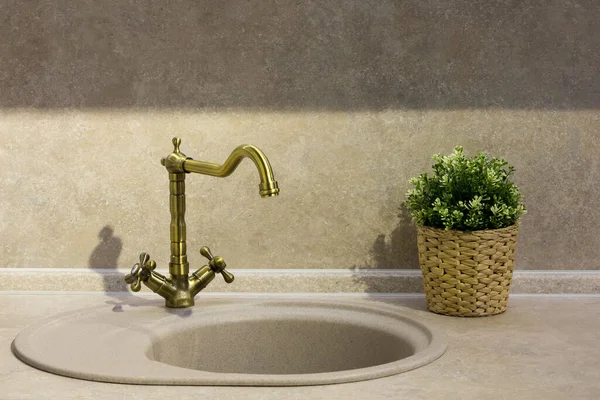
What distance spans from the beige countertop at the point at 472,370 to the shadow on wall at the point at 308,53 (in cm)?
43

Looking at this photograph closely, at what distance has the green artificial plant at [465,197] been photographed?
4.43ft

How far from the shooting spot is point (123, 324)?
136cm

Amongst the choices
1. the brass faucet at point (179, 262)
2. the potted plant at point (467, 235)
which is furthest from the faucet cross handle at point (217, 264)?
the potted plant at point (467, 235)

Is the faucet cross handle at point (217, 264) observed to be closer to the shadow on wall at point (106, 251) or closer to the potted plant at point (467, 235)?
the shadow on wall at point (106, 251)

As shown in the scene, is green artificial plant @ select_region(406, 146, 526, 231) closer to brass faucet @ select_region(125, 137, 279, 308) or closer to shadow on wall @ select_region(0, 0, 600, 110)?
shadow on wall @ select_region(0, 0, 600, 110)

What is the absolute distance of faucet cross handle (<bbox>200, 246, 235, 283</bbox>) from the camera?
1.45 metres

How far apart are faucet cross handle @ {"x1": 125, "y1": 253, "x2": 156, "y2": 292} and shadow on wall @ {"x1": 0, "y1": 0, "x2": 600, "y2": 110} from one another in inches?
13.3

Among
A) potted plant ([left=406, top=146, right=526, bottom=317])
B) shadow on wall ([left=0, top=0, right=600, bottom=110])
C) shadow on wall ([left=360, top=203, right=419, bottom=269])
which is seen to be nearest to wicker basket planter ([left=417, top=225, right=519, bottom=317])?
potted plant ([left=406, top=146, right=526, bottom=317])

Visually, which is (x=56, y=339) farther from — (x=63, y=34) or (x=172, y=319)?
(x=63, y=34)

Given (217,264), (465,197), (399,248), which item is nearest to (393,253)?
(399,248)

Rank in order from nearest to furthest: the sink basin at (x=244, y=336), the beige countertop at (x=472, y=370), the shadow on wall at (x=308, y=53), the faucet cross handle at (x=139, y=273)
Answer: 1. the beige countertop at (x=472, y=370)
2. the sink basin at (x=244, y=336)
3. the faucet cross handle at (x=139, y=273)
4. the shadow on wall at (x=308, y=53)

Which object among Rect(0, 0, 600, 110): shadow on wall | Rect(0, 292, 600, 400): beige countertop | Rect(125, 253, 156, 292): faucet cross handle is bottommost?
Rect(0, 292, 600, 400): beige countertop

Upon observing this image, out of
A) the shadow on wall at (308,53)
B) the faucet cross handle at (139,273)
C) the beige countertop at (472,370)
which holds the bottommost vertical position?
the beige countertop at (472,370)

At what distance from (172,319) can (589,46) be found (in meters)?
0.94
